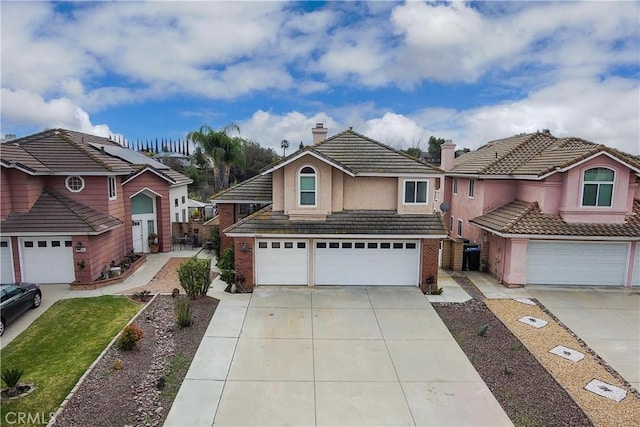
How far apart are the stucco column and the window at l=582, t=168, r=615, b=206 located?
3.08 metres

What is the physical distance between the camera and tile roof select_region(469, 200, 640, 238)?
15250 mm

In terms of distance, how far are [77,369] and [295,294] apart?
729 centimetres

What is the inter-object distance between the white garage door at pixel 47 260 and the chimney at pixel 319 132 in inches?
454

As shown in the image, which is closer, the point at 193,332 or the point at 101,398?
the point at 101,398

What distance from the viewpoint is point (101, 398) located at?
26.4ft

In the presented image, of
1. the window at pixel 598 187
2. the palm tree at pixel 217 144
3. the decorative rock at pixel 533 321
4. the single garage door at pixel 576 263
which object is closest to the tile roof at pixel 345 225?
the decorative rock at pixel 533 321

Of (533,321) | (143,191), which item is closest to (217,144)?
(143,191)

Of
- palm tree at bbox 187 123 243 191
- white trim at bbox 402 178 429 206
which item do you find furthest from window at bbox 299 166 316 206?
palm tree at bbox 187 123 243 191

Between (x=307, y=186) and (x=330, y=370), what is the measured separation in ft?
25.1

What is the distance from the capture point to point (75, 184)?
1694cm

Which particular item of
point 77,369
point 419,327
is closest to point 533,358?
point 419,327

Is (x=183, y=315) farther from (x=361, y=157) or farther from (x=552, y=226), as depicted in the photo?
(x=552, y=226)

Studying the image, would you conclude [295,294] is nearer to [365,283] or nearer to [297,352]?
[365,283]

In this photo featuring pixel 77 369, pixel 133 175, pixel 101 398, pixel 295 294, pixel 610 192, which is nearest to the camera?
pixel 101 398
